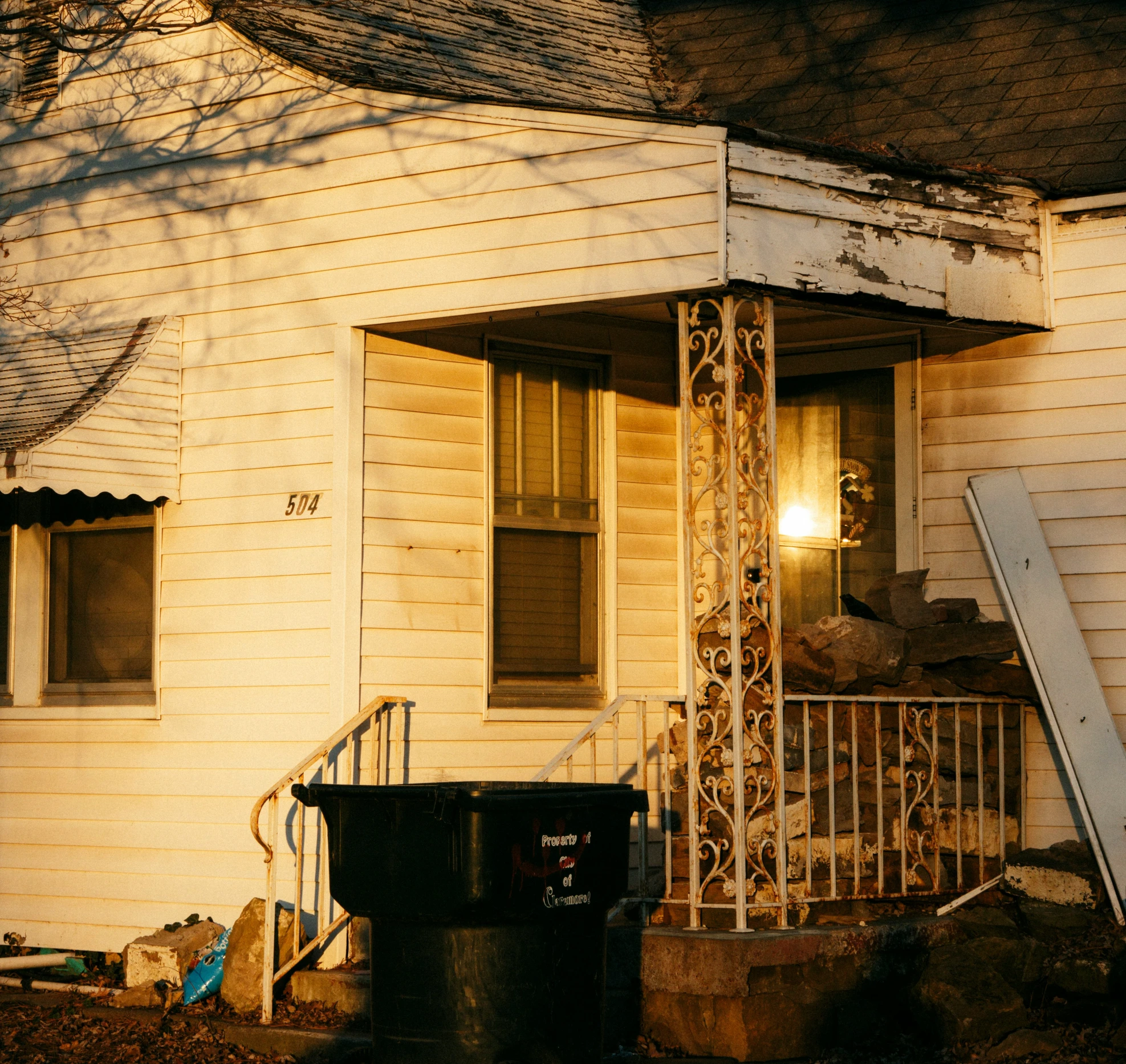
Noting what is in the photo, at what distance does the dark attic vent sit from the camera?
29.4 feet

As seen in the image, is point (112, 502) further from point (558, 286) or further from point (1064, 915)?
point (1064, 915)

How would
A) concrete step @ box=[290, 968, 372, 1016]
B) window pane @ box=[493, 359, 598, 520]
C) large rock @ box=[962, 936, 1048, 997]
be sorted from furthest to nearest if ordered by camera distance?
window pane @ box=[493, 359, 598, 520], concrete step @ box=[290, 968, 372, 1016], large rock @ box=[962, 936, 1048, 997]

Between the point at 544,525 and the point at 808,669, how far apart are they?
1807 mm

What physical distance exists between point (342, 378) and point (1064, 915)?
171 inches

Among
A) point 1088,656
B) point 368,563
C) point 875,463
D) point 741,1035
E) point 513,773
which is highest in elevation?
point 875,463

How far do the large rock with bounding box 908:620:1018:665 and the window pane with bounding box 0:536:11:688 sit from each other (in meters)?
5.29

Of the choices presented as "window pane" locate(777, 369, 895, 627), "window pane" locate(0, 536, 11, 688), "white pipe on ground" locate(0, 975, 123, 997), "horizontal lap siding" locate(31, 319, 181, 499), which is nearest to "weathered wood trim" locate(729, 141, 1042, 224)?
"window pane" locate(777, 369, 895, 627)

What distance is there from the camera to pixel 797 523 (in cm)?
858

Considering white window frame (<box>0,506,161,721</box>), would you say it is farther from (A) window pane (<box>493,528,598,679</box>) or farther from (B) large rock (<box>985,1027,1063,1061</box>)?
(B) large rock (<box>985,1027,1063,1061</box>)

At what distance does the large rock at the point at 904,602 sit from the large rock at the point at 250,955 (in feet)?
10.8

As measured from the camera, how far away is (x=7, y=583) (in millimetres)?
8898

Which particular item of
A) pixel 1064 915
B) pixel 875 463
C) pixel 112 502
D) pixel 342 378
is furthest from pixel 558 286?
pixel 1064 915

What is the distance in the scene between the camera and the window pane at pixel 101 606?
8.37 m

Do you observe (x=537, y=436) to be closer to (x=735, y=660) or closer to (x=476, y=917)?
(x=735, y=660)
